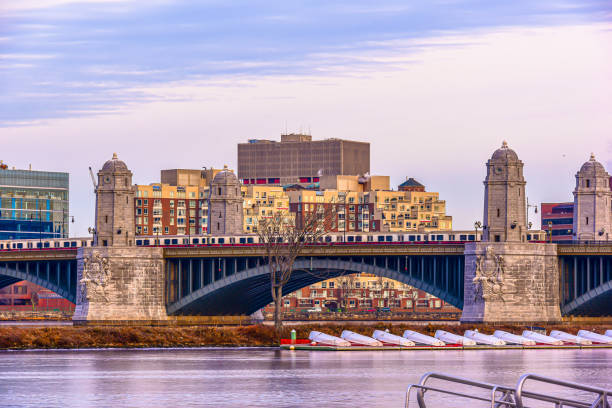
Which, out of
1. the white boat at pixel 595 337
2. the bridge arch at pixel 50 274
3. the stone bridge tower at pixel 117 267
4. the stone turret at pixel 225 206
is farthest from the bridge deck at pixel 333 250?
the white boat at pixel 595 337

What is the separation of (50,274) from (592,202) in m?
64.8

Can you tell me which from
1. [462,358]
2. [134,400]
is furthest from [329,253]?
[134,400]

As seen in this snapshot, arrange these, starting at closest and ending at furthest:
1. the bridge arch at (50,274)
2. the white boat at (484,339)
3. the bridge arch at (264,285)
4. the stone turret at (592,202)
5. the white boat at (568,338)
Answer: the white boat at (484,339) → the white boat at (568,338) → the bridge arch at (264,285) → the stone turret at (592,202) → the bridge arch at (50,274)

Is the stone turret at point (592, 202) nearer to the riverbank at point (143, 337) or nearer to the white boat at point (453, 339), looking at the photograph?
the riverbank at point (143, 337)

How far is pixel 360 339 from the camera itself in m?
123

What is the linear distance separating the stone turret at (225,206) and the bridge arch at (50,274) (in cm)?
1919

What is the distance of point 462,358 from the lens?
368 ft

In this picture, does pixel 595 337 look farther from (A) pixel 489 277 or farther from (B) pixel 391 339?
(B) pixel 391 339

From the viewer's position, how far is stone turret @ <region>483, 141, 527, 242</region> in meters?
143

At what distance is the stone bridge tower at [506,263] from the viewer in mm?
143375

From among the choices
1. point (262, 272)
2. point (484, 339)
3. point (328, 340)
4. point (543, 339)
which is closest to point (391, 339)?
point (328, 340)

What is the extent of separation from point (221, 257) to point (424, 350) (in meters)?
37.6

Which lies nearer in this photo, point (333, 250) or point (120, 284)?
point (333, 250)

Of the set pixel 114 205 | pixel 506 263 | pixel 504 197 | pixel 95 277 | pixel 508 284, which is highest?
pixel 504 197
